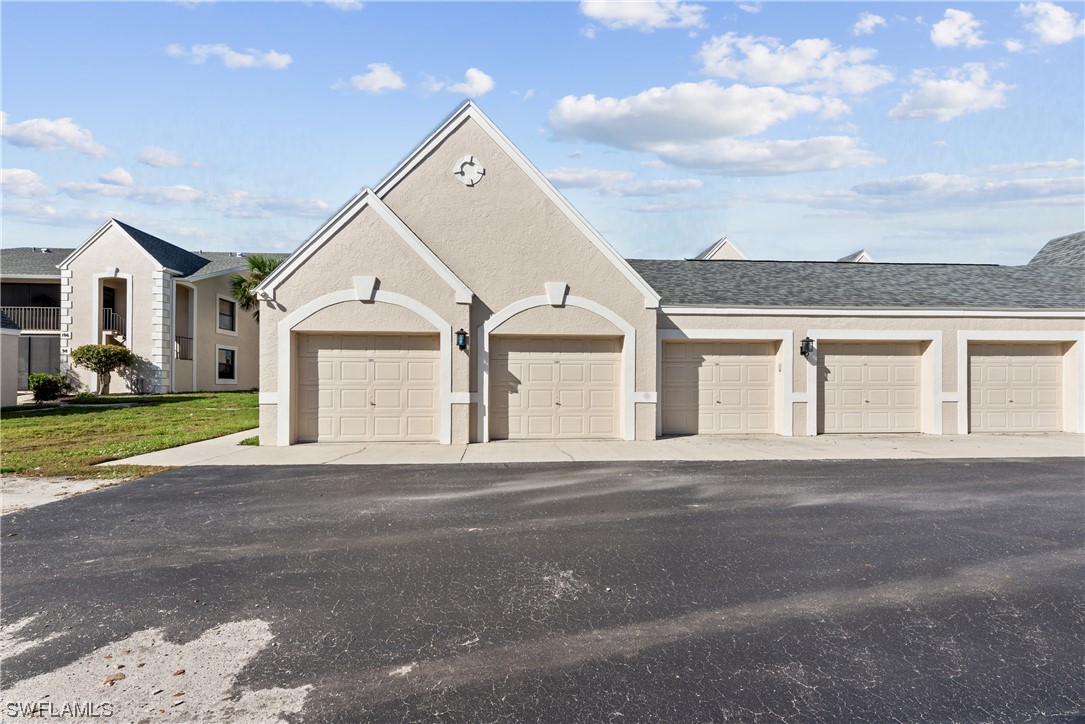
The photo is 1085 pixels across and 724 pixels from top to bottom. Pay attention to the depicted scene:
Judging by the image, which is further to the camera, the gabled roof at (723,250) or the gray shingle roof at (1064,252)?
the gabled roof at (723,250)

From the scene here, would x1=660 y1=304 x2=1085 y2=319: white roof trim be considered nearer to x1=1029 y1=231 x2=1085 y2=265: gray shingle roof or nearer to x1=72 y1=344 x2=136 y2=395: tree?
x1=1029 y1=231 x2=1085 y2=265: gray shingle roof

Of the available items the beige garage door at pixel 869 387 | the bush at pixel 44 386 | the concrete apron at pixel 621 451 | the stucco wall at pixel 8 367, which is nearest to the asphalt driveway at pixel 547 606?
the concrete apron at pixel 621 451

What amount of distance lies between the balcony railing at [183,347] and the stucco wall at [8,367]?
6876 millimetres

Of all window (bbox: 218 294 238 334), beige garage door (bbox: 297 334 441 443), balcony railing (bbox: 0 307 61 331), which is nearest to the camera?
beige garage door (bbox: 297 334 441 443)

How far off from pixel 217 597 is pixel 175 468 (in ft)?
21.8

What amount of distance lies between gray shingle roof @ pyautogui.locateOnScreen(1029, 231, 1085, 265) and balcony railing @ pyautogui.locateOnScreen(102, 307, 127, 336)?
121ft

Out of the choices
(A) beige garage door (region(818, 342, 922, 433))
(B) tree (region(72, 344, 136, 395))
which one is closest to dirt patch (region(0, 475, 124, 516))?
(A) beige garage door (region(818, 342, 922, 433))

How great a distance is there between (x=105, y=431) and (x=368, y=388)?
708cm

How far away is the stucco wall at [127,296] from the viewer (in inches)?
1082

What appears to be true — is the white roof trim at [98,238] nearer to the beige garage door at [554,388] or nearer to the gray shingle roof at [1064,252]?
the beige garage door at [554,388]

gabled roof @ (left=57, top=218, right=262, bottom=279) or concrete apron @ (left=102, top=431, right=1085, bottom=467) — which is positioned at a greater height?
gabled roof @ (left=57, top=218, right=262, bottom=279)

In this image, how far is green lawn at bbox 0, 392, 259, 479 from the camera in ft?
35.0

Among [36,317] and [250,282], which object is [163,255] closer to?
[250,282]

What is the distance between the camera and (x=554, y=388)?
14398 mm
